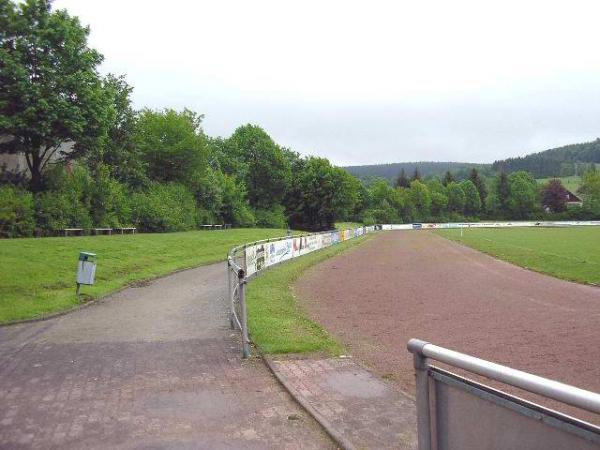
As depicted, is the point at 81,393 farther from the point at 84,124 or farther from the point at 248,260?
the point at 84,124

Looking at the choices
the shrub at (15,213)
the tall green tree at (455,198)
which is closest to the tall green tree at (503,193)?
the tall green tree at (455,198)

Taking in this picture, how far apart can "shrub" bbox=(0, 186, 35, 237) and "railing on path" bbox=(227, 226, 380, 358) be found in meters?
11.7

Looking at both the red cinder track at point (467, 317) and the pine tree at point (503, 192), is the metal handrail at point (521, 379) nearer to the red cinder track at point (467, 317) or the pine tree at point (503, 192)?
the red cinder track at point (467, 317)

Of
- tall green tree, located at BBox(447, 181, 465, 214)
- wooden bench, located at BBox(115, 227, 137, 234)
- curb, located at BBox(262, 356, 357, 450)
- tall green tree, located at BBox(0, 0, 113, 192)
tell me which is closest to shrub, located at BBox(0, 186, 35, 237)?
tall green tree, located at BBox(0, 0, 113, 192)

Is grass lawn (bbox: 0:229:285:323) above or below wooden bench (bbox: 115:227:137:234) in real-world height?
below

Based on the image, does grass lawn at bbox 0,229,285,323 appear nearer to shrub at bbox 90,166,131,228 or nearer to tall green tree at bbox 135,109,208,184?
shrub at bbox 90,166,131,228

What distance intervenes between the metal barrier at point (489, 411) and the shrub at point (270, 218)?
73914 millimetres

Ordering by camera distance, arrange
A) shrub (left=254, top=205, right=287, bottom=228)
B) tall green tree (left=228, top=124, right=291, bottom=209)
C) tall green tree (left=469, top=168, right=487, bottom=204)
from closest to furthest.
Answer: shrub (left=254, top=205, right=287, bottom=228) → tall green tree (left=228, top=124, right=291, bottom=209) → tall green tree (left=469, top=168, right=487, bottom=204)

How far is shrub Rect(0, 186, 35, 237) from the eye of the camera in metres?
26.6

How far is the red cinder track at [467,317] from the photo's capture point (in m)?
8.04

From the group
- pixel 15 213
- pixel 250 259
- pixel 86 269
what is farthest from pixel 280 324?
pixel 15 213

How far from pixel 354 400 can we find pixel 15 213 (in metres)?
26.5

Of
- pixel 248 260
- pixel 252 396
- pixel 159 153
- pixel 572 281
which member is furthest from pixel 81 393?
pixel 159 153

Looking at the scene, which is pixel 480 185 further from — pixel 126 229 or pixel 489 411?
pixel 489 411
